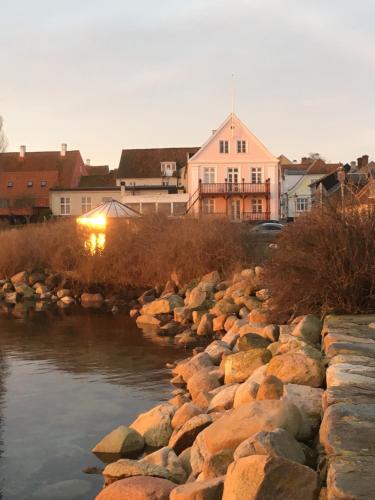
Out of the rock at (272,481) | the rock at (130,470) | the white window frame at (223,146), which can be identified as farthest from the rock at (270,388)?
the white window frame at (223,146)

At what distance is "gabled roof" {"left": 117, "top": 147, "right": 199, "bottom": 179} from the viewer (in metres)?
56.0

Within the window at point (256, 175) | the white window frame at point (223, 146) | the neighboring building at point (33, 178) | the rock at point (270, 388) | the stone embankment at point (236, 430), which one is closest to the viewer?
the stone embankment at point (236, 430)

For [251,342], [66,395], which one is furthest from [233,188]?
[66,395]

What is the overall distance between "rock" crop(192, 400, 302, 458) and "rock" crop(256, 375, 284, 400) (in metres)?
0.91

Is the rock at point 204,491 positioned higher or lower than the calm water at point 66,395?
higher

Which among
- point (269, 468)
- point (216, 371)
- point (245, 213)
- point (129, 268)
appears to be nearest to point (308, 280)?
point (216, 371)

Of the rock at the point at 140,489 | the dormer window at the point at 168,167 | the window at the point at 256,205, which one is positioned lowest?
the rock at the point at 140,489

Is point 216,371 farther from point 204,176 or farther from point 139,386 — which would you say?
point 204,176

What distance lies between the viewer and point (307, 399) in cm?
701

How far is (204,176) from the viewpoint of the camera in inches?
1880

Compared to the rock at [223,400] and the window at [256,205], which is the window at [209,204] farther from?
the rock at [223,400]

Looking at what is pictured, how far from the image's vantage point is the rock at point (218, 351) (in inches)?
503

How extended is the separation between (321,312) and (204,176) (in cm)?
3647

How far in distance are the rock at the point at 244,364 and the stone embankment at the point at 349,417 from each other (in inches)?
56.3
